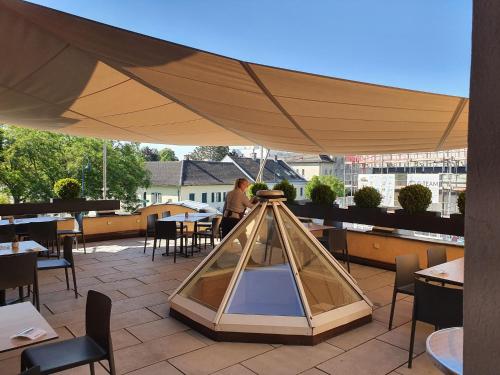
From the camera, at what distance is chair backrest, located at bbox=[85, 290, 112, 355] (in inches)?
111

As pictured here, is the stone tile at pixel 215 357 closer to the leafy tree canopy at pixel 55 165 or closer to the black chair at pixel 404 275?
the black chair at pixel 404 275

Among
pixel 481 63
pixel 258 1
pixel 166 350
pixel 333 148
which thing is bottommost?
pixel 166 350

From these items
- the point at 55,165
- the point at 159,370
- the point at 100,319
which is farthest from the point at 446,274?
the point at 55,165

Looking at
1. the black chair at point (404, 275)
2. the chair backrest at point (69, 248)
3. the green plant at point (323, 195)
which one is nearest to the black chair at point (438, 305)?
the black chair at point (404, 275)

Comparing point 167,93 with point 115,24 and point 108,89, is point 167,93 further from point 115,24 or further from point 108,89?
point 115,24

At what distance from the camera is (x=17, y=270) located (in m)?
4.30

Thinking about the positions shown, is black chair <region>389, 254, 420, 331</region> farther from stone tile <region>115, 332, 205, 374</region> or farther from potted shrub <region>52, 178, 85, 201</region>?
potted shrub <region>52, 178, 85, 201</region>

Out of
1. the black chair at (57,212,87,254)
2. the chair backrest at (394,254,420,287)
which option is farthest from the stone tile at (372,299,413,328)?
the black chair at (57,212,87,254)

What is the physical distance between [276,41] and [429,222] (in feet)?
19.7

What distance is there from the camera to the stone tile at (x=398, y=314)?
4727mm

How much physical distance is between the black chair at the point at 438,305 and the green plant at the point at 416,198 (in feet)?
10.9

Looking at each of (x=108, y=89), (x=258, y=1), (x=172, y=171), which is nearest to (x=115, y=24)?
(x=108, y=89)

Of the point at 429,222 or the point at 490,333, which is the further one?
the point at 429,222

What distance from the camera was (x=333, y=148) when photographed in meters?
9.10
